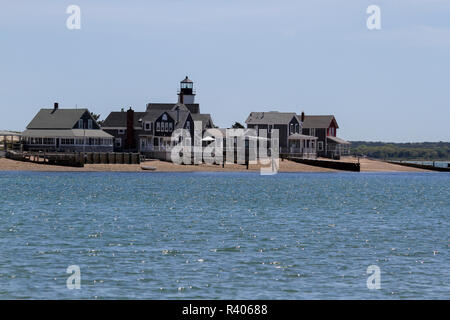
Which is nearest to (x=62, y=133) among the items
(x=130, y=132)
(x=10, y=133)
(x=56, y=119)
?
(x=56, y=119)

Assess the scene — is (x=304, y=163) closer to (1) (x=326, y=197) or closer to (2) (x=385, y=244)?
(1) (x=326, y=197)

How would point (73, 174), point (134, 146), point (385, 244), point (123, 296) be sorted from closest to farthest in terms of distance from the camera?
1. point (123, 296)
2. point (385, 244)
3. point (73, 174)
4. point (134, 146)

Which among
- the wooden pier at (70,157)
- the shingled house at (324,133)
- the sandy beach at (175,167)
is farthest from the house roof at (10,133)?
the shingled house at (324,133)

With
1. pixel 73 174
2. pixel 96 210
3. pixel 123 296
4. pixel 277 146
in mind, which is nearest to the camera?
pixel 123 296

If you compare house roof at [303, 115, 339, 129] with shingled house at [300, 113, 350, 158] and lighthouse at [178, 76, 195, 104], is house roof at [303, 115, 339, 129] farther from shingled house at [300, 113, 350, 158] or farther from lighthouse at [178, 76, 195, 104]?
lighthouse at [178, 76, 195, 104]

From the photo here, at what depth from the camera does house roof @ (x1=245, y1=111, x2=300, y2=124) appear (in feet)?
457

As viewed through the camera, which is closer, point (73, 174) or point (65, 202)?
point (65, 202)

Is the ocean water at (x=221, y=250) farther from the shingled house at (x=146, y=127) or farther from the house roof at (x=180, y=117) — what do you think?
the house roof at (x=180, y=117)

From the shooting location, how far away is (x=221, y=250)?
30.0 meters

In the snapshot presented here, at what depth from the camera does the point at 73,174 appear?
11538 centimetres

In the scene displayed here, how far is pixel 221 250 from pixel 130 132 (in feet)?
308

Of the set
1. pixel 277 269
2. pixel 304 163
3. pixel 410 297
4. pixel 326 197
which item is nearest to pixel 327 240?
pixel 277 269

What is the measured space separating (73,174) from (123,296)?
9724 centimetres

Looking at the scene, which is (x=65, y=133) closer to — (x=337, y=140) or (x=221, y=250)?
(x=337, y=140)
